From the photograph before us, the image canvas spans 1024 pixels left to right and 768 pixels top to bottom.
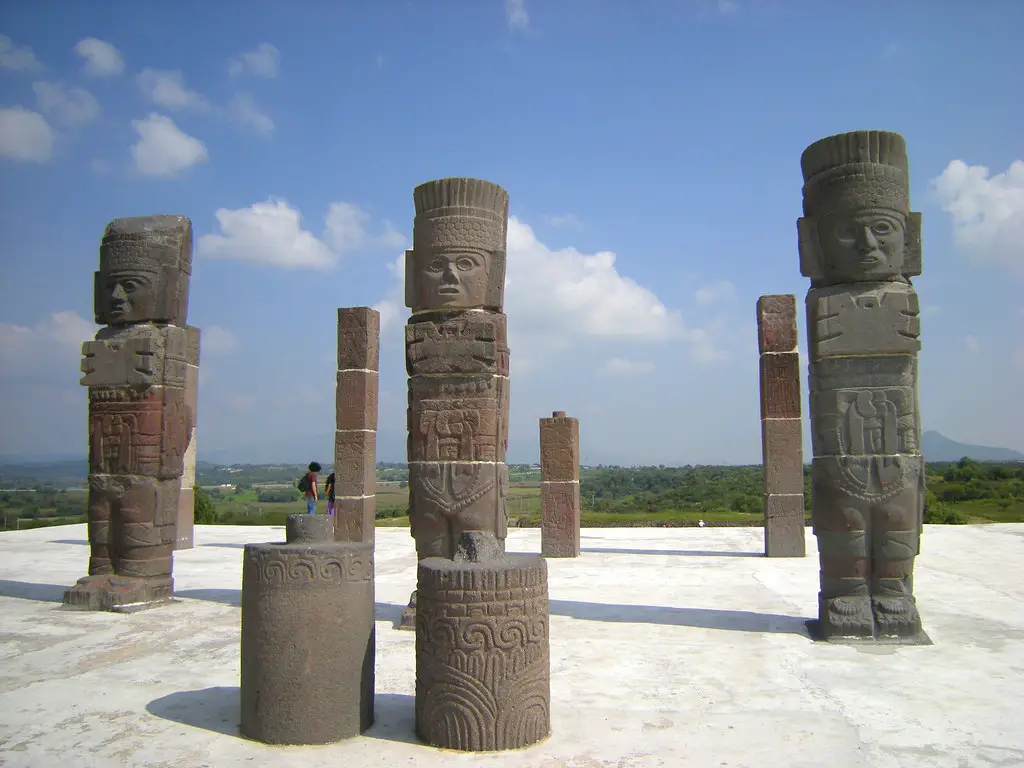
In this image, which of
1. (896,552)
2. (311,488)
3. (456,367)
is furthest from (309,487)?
(896,552)

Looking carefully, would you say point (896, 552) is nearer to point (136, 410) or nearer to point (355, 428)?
point (136, 410)

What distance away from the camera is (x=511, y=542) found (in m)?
14.7

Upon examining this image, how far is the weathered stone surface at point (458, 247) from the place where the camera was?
7.36m

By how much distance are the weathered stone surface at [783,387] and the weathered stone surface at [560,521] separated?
11.3ft

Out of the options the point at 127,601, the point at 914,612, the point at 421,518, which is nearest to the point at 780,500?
the point at 914,612

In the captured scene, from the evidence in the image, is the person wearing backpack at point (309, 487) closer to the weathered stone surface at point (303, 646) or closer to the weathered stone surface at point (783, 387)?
the weathered stone surface at point (783, 387)

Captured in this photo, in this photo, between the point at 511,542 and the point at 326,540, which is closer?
the point at 326,540

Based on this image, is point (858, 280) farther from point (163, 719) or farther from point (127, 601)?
point (127, 601)

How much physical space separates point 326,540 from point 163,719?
1449 mm

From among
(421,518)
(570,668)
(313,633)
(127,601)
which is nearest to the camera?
(313,633)

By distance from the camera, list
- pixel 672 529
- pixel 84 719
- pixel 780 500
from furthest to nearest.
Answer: pixel 672 529
pixel 780 500
pixel 84 719

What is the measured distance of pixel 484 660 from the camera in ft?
13.6

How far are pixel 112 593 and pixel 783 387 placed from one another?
9899 millimetres

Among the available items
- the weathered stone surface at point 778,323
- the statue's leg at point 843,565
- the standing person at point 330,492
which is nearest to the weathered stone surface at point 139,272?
the standing person at point 330,492
